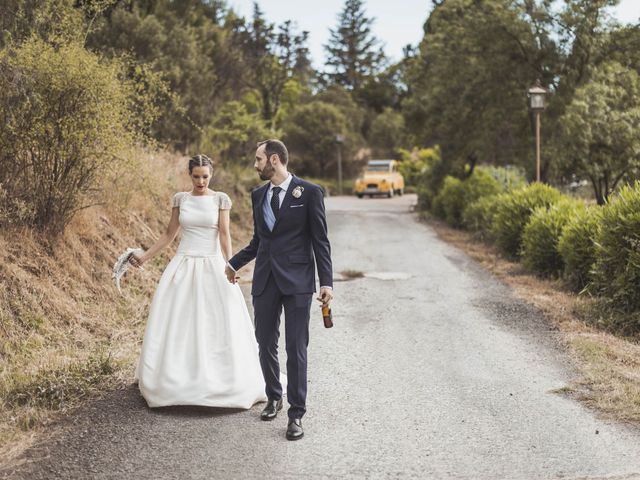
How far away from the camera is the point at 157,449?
5.01 metres

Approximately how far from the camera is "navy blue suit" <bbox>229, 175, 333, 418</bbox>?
5281 millimetres

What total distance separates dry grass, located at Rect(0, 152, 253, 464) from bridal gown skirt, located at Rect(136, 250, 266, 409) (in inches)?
29.7

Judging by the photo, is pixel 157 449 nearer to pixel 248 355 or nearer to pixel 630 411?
pixel 248 355

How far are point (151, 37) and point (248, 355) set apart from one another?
13.8 meters

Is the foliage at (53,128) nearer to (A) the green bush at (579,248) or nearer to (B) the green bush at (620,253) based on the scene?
(B) the green bush at (620,253)

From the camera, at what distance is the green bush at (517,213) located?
1588 centimetres

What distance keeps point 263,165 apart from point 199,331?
1493mm

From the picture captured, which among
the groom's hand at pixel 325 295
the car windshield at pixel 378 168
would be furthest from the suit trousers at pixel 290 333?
the car windshield at pixel 378 168

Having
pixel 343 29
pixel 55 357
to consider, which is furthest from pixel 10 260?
pixel 343 29

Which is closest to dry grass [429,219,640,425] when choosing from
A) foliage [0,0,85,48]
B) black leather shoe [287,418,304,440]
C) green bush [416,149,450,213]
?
black leather shoe [287,418,304,440]

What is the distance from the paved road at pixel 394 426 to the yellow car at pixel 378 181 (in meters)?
31.7

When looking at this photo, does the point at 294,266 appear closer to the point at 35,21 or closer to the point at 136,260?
the point at 136,260

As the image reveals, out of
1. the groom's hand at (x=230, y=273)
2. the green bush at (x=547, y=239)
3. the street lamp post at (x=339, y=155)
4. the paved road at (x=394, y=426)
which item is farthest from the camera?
the street lamp post at (x=339, y=155)

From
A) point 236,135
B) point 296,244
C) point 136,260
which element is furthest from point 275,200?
point 236,135
